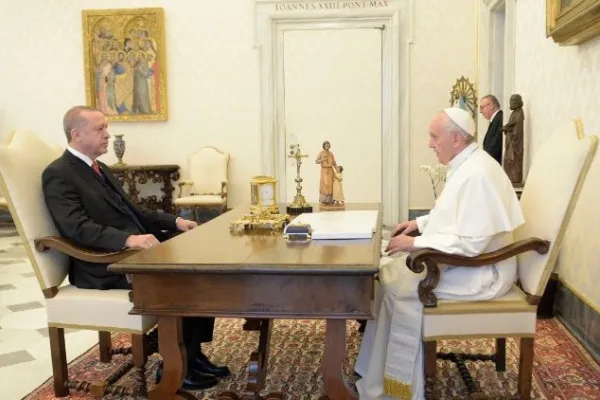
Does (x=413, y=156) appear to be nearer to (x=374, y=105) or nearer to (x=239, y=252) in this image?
(x=374, y=105)

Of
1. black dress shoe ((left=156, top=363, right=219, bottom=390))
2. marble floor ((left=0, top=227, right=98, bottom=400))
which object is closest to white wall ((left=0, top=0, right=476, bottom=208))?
marble floor ((left=0, top=227, right=98, bottom=400))

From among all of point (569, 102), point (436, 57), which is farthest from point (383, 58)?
point (569, 102)

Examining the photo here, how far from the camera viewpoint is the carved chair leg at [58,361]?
9.33 feet

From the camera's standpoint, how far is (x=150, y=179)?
8633mm

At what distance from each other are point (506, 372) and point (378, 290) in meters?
0.90

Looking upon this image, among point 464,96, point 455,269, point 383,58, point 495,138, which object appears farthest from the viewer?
point 383,58

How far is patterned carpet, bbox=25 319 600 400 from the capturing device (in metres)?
2.94

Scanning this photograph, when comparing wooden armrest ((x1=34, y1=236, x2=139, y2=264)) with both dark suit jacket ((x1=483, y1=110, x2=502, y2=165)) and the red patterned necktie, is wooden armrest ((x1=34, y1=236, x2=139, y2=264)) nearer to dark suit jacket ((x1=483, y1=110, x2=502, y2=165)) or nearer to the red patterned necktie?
the red patterned necktie

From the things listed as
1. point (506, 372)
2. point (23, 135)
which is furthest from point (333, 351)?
point (23, 135)

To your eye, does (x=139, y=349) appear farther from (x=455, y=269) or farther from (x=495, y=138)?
(x=495, y=138)

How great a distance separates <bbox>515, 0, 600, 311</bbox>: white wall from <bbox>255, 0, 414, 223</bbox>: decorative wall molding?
9.48ft

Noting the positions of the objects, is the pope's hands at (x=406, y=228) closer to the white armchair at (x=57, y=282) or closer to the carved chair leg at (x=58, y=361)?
the white armchair at (x=57, y=282)

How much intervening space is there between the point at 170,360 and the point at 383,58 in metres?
6.55

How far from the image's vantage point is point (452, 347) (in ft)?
11.6
